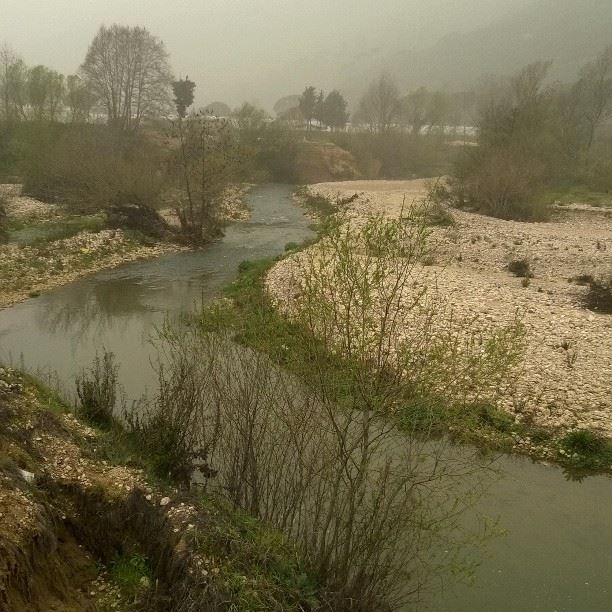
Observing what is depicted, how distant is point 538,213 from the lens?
34156 mm

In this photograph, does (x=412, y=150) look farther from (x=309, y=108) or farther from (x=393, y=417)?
(x=393, y=417)

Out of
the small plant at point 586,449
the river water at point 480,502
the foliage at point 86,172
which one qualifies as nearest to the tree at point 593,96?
the river water at point 480,502

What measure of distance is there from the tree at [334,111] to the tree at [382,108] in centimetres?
492

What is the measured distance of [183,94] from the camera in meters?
55.5

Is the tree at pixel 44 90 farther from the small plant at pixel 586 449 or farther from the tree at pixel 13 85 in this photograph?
the small plant at pixel 586 449

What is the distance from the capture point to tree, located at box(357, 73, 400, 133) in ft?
297

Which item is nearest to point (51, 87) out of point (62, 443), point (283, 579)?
point (62, 443)

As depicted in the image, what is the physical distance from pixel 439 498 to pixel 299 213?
3331 centimetres

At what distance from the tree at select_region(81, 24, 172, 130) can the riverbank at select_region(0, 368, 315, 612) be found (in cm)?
4638

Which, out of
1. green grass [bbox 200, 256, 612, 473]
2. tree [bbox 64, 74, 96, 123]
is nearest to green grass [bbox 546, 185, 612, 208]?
green grass [bbox 200, 256, 612, 473]

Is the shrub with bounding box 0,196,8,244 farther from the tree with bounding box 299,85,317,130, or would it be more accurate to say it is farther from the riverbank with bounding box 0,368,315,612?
the tree with bounding box 299,85,317,130

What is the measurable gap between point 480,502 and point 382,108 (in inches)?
3525

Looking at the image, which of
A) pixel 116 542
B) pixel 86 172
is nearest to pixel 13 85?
pixel 86 172

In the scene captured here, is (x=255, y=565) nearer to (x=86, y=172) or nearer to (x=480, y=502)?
(x=480, y=502)
